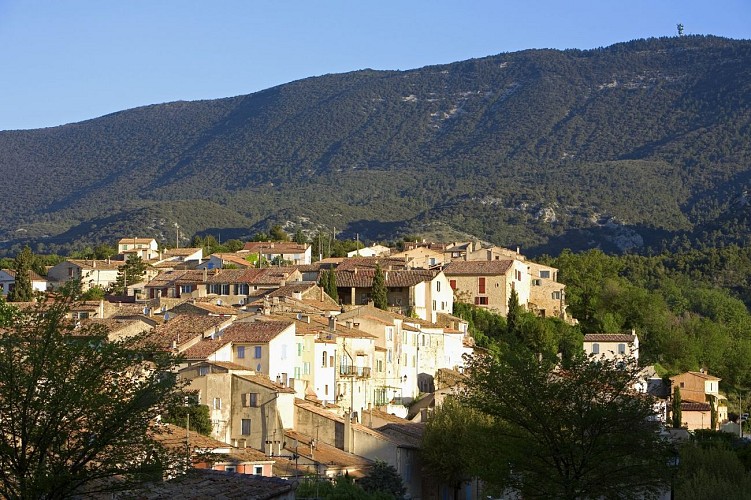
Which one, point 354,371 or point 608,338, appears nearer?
point 354,371

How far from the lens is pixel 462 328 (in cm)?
9612

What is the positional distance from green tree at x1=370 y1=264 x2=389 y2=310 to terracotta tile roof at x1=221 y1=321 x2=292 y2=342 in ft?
88.1

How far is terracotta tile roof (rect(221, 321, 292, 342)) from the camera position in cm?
6494

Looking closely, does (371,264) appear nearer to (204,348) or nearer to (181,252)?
(181,252)

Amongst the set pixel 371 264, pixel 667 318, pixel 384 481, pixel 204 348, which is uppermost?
pixel 371 264

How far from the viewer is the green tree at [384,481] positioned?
54.2m

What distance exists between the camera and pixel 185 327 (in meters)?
67.3

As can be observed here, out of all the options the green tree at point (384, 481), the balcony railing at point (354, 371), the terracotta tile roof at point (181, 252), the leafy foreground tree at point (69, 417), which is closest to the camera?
the leafy foreground tree at point (69, 417)

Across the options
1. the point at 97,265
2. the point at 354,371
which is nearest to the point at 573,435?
the point at 354,371

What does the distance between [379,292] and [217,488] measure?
61072mm

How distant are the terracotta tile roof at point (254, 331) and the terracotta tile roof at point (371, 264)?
36442mm

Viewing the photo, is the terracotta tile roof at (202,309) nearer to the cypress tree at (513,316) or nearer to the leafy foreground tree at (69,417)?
the cypress tree at (513,316)

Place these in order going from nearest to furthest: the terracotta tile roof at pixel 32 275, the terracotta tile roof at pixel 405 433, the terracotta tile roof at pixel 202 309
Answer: the terracotta tile roof at pixel 405 433
the terracotta tile roof at pixel 202 309
the terracotta tile roof at pixel 32 275

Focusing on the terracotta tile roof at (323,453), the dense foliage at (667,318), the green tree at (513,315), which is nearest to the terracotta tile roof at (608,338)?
the dense foliage at (667,318)
